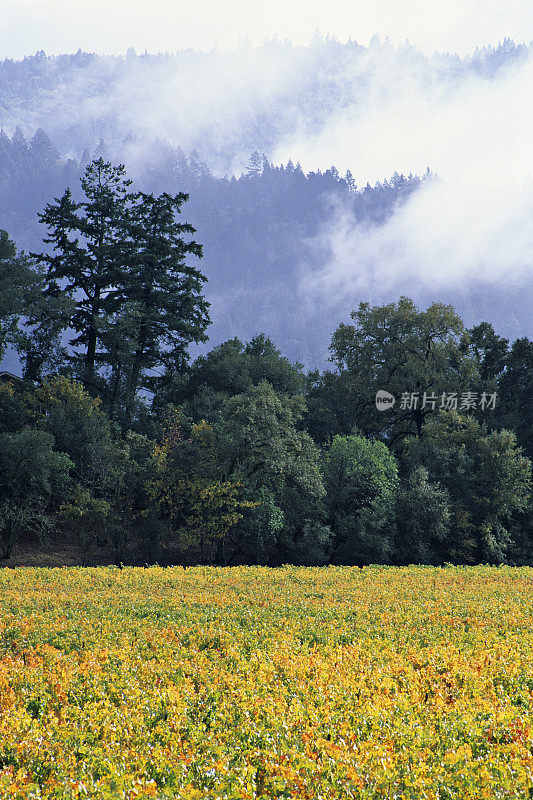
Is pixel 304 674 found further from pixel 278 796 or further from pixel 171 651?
pixel 278 796

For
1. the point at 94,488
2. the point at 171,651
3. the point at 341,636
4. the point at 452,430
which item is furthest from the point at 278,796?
the point at 452,430

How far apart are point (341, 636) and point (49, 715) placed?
5365 mm

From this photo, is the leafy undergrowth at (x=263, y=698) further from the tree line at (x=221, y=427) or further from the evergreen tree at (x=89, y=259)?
the evergreen tree at (x=89, y=259)

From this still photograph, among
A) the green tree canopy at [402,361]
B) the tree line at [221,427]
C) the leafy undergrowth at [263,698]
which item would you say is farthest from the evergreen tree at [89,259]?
the leafy undergrowth at [263,698]

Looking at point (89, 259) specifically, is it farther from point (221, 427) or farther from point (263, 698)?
point (263, 698)

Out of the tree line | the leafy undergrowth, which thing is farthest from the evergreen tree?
the leafy undergrowth

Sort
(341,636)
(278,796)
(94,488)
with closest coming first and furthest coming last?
(278,796) → (341,636) → (94,488)

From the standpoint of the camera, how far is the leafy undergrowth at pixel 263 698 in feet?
15.7

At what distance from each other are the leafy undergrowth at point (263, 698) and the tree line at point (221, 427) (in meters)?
14.4

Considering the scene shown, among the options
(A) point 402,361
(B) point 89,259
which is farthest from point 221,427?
(A) point 402,361

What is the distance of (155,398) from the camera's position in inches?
1590

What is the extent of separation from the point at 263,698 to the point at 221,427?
22.3 meters

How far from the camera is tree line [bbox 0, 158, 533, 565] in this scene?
2698cm

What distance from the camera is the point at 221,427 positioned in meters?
28.7
